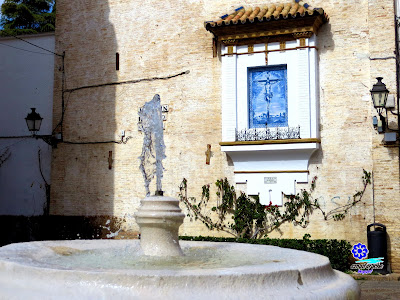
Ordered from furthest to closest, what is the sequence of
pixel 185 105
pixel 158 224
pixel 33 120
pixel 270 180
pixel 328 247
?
pixel 33 120
pixel 185 105
pixel 270 180
pixel 328 247
pixel 158 224

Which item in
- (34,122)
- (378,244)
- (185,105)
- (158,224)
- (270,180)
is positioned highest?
(185,105)

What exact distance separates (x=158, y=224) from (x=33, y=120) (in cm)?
914

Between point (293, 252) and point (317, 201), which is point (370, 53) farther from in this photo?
point (293, 252)

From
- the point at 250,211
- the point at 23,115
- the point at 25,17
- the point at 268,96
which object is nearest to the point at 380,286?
the point at 250,211

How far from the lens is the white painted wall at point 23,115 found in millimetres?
13602

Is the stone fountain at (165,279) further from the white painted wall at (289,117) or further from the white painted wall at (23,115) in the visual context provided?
the white painted wall at (23,115)

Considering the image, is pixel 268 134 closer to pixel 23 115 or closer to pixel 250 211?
pixel 250 211

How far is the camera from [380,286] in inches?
352

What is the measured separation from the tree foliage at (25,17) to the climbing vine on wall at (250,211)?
1453 cm

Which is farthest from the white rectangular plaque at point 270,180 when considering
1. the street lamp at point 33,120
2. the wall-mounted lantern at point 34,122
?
the street lamp at point 33,120

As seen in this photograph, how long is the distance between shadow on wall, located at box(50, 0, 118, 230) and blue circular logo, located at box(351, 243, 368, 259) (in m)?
5.43

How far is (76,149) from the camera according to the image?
1319 centimetres

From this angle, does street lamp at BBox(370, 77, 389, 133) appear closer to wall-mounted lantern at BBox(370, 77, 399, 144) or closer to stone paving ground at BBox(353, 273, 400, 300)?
wall-mounted lantern at BBox(370, 77, 399, 144)

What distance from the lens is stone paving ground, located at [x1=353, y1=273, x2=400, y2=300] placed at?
315 inches
